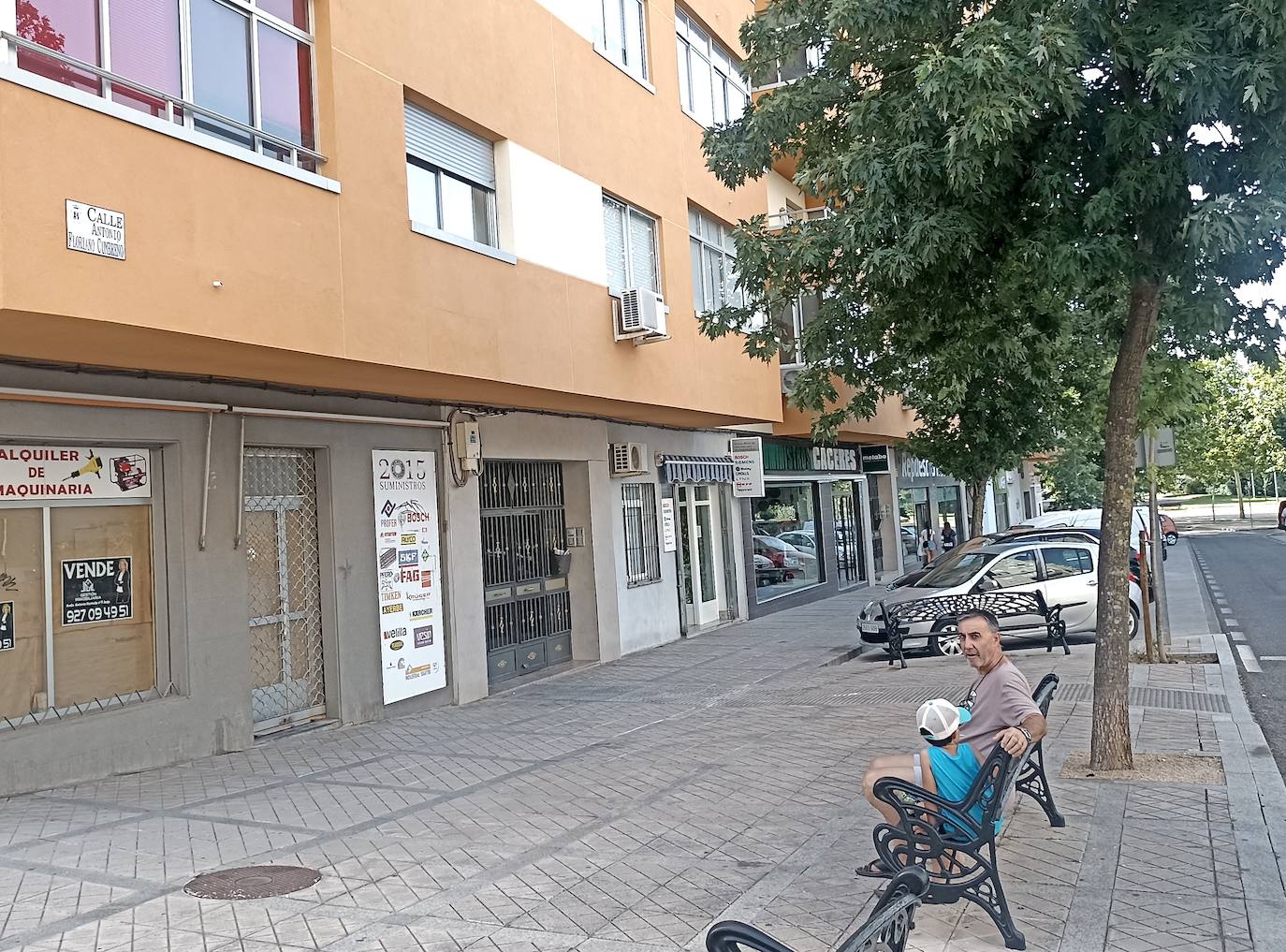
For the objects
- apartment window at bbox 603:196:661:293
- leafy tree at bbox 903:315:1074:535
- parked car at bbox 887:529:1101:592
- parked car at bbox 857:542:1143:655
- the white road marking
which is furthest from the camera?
leafy tree at bbox 903:315:1074:535

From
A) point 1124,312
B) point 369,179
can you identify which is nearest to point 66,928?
point 369,179

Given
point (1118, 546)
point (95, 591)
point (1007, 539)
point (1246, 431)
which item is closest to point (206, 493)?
point (95, 591)

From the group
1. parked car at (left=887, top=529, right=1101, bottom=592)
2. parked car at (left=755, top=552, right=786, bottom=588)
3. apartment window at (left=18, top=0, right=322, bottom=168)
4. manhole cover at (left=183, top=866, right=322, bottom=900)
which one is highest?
apartment window at (left=18, top=0, right=322, bottom=168)

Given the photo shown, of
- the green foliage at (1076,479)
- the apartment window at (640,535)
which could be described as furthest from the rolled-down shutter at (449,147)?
the green foliage at (1076,479)

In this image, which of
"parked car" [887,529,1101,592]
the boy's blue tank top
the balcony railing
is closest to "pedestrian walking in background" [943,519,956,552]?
"parked car" [887,529,1101,592]

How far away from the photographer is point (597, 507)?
590 inches

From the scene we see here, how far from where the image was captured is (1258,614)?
58.6 ft

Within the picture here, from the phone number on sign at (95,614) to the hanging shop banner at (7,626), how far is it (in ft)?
1.30

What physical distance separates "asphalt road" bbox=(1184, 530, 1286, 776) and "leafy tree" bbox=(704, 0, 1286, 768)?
3.31 m

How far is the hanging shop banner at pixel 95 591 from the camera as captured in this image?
27.1 ft

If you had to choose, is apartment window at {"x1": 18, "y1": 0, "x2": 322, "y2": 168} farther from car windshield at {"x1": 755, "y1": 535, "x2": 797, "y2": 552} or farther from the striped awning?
car windshield at {"x1": 755, "y1": 535, "x2": 797, "y2": 552}

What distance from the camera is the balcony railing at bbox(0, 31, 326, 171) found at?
6566 millimetres

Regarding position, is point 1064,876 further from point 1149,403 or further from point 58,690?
point 1149,403

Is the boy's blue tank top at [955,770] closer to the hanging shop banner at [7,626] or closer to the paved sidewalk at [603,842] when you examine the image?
the paved sidewalk at [603,842]
